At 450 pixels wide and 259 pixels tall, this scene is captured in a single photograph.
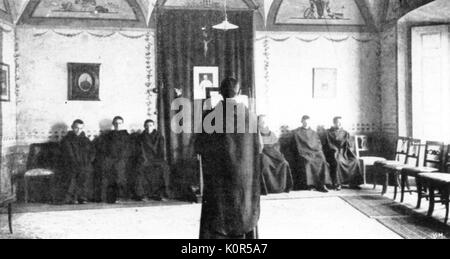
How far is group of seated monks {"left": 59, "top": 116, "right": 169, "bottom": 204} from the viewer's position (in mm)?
6840

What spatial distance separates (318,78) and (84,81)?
4659 millimetres

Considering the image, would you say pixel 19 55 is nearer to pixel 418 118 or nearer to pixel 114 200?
pixel 114 200

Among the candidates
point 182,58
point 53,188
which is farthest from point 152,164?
point 182,58

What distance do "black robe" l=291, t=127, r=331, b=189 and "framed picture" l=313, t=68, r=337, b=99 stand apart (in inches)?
38.6

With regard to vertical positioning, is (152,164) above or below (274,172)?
above

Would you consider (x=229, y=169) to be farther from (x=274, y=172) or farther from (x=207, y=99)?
(x=207, y=99)

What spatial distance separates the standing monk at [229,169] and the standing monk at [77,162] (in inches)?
160

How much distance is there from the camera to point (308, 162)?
24.7ft

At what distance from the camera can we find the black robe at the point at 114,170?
6.86 m

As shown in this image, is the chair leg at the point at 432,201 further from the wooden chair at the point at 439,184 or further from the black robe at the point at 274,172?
the black robe at the point at 274,172

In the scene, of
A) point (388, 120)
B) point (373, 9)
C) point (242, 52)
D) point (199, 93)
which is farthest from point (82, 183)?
point (373, 9)

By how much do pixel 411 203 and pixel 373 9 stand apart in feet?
13.6

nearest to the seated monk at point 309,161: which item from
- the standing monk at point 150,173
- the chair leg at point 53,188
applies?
the standing monk at point 150,173

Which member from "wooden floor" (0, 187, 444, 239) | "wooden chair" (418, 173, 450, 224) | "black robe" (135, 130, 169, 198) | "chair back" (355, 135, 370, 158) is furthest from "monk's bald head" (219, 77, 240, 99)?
"chair back" (355, 135, 370, 158)
